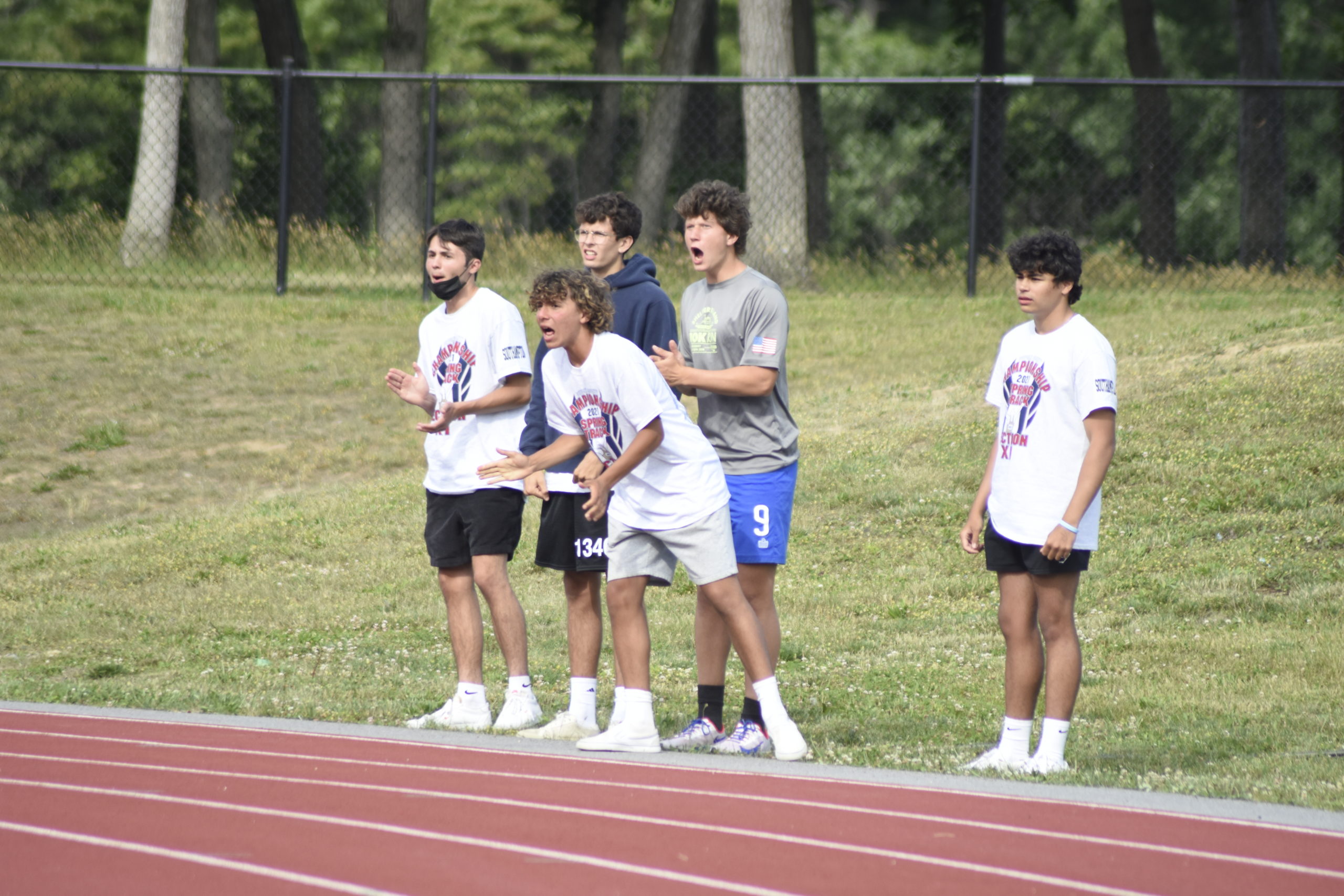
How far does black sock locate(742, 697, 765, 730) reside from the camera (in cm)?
609

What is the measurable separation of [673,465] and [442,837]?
1726 mm

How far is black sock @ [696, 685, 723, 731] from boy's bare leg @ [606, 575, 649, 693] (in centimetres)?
37

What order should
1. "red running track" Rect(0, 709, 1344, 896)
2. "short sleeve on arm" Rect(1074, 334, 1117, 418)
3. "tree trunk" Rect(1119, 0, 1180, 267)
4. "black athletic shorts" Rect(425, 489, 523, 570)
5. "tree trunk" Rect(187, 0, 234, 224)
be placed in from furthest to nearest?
"tree trunk" Rect(1119, 0, 1180, 267)
"tree trunk" Rect(187, 0, 234, 224)
"black athletic shorts" Rect(425, 489, 523, 570)
"short sleeve on arm" Rect(1074, 334, 1117, 418)
"red running track" Rect(0, 709, 1344, 896)

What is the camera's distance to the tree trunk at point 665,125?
2531cm

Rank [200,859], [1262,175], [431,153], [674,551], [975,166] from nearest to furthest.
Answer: [200,859] → [674,551] → [431,153] → [975,166] → [1262,175]

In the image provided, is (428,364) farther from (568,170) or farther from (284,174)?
(568,170)

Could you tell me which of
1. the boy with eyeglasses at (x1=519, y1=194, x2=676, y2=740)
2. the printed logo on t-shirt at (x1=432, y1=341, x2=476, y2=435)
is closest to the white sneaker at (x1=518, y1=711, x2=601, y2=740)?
the boy with eyeglasses at (x1=519, y1=194, x2=676, y2=740)

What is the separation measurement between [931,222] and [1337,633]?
26.0 m

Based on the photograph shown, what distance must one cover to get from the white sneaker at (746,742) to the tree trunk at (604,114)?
17133 mm

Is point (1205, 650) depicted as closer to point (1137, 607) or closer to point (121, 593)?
point (1137, 607)

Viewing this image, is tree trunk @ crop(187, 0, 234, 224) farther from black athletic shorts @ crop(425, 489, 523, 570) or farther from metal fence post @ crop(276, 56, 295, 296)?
black athletic shorts @ crop(425, 489, 523, 570)

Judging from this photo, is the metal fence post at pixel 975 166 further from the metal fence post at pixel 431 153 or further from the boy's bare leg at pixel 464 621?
the boy's bare leg at pixel 464 621

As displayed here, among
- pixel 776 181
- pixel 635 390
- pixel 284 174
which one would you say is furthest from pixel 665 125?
pixel 635 390

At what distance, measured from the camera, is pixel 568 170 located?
30.9 m
